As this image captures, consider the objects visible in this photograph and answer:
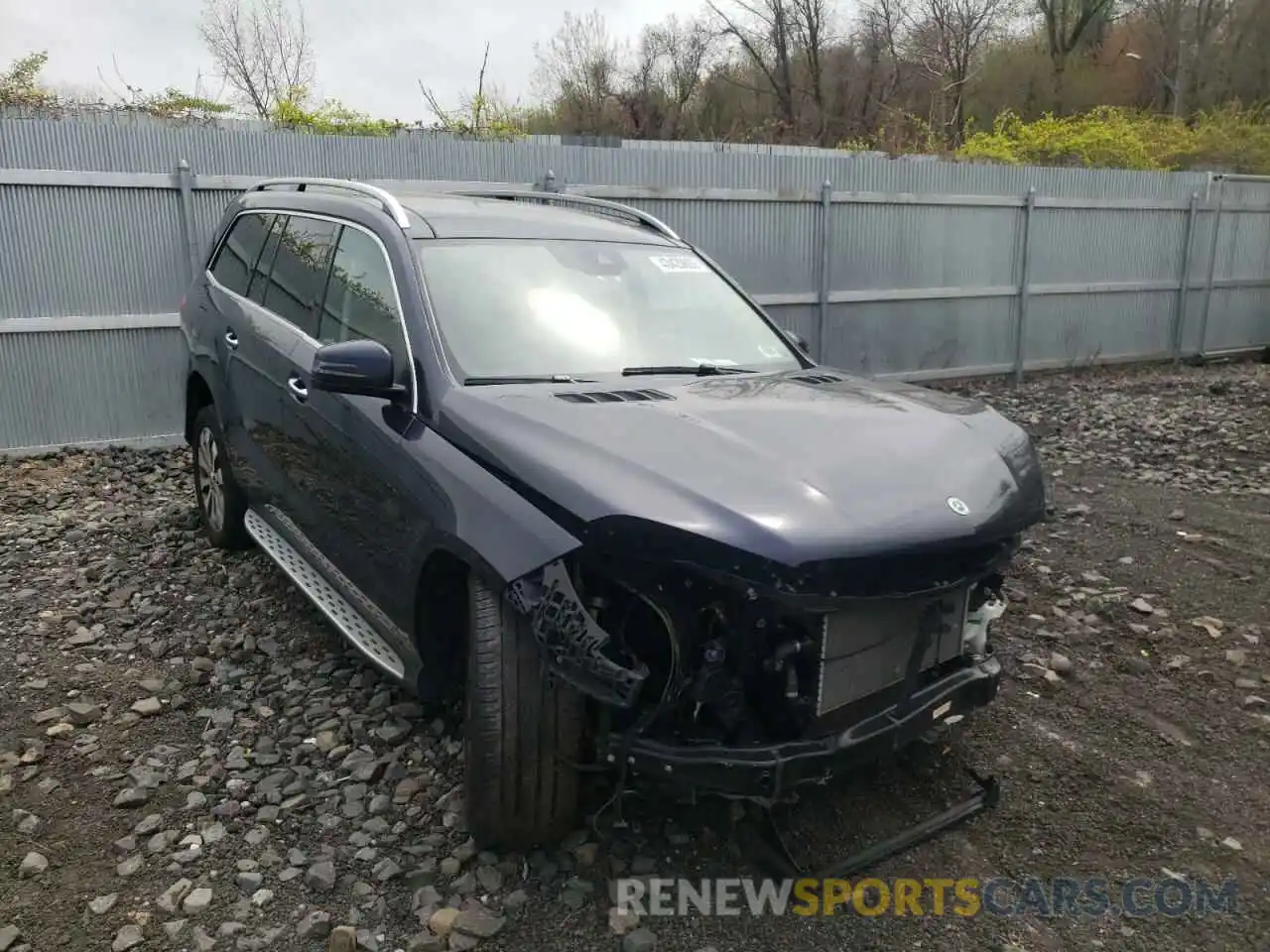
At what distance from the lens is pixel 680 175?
937cm

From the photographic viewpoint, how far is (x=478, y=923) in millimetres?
2582

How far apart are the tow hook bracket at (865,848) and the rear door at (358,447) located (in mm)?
1255

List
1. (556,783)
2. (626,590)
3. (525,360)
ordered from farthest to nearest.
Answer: (525,360) → (556,783) → (626,590)

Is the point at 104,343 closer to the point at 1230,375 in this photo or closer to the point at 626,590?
the point at 626,590

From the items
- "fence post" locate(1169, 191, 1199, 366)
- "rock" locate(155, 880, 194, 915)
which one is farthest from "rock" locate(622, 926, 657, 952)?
"fence post" locate(1169, 191, 1199, 366)

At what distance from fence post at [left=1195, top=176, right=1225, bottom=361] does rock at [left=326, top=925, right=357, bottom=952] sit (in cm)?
1432

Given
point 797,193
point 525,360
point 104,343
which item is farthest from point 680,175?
point 525,360

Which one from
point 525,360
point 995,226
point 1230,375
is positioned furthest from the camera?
point 1230,375

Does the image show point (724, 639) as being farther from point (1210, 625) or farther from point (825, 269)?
point (825, 269)

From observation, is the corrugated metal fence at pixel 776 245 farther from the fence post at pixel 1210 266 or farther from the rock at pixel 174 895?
the rock at pixel 174 895

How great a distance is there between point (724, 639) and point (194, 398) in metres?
4.00

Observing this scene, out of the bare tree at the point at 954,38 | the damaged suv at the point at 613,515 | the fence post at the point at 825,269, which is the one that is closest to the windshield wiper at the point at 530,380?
the damaged suv at the point at 613,515

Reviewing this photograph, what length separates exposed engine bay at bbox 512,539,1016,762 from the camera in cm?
238

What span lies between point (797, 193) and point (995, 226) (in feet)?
9.82
